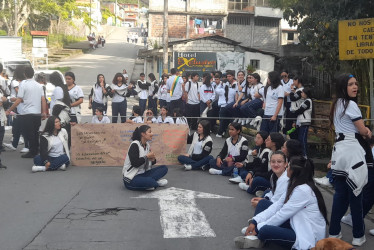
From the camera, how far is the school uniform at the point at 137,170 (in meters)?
8.49

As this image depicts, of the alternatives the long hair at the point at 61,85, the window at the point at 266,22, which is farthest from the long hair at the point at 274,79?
the window at the point at 266,22

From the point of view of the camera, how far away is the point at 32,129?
37.9ft

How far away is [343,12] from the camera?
50.1 ft

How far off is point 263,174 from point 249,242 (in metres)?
2.65

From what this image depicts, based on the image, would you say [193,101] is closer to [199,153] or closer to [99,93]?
[99,93]

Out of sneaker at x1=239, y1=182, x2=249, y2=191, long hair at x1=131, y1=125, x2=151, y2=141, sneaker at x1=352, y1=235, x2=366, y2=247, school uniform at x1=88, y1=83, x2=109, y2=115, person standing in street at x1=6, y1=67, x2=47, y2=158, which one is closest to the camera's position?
sneaker at x1=352, y1=235, x2=366, y2=247

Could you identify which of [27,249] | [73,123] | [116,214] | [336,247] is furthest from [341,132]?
[73,123]

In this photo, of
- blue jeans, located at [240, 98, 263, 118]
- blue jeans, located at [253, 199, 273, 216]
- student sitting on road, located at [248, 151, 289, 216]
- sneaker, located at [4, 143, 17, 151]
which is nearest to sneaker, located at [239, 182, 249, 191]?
student sitting on road, located at [248, 151, 289, 216]

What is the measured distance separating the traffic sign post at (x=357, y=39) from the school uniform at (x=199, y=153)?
328cm

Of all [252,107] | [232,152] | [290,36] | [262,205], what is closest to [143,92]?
[252,107]

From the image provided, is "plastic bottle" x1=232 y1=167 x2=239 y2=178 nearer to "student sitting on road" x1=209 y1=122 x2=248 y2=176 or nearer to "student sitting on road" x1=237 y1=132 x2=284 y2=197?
"student sitting on road" x1=209 y1=122 x2=248 y2=176

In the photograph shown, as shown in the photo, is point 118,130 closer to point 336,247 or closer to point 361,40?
point 361,40

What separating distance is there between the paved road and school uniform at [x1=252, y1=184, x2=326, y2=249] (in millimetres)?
405

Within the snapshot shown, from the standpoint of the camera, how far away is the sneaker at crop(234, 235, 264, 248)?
5.92 metres
